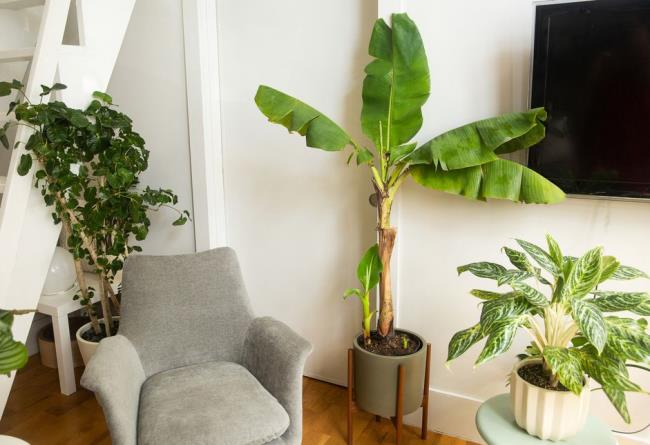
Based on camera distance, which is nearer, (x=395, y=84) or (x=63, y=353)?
(x=395, y=84)

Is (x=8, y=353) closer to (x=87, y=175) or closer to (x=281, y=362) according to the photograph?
(x=281, y=362)

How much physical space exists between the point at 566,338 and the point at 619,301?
7.5 inches

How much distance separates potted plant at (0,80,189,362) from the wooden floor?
0.97ft

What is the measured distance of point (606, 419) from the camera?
2033 mm

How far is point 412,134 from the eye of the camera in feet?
6.57

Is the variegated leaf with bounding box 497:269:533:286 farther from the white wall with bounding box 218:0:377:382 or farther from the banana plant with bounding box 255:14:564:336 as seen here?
the white wall with bounding box 218:0:377:382

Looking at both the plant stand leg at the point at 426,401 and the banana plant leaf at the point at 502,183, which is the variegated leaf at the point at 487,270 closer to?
the banana plant leaf at the point at 502,183

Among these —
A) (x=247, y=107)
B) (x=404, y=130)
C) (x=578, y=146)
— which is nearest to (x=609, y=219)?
(x=578, y=146)

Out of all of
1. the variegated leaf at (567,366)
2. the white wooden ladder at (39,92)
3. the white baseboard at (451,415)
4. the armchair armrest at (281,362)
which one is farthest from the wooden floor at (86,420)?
the variegated leaf at (567,366)

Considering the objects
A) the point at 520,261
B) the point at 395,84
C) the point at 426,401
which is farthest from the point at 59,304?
the point at 520,261

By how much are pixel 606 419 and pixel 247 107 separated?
2193mm

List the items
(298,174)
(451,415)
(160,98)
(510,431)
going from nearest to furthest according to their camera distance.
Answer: (510,431)
(451,415)
(298,174)
(160,98)

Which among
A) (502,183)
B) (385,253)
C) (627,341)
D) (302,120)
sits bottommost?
(627,341)

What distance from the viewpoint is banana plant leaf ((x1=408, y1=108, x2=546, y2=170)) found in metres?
1.77
